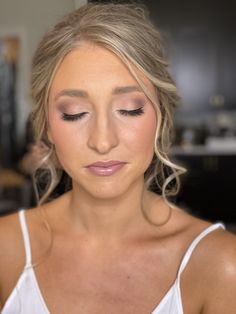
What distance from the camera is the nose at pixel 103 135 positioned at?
2.31 ft

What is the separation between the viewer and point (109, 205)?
854 mm

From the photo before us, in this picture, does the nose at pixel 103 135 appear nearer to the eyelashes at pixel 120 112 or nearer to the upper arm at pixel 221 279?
the eyelashes at pixel 120 112

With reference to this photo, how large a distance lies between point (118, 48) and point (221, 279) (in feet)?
1.32

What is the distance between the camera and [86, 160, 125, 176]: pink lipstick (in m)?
0.73

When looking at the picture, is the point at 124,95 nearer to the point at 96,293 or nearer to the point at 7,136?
the point at 96,293

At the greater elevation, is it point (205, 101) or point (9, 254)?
point (9, 254)

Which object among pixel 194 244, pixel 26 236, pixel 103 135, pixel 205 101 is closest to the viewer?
pixel 103 135

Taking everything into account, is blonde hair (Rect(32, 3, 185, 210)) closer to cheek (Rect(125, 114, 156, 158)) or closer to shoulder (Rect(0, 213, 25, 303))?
cheek (Rect(125, 114, 156, 158))

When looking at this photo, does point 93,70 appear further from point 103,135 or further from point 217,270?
point 217,270

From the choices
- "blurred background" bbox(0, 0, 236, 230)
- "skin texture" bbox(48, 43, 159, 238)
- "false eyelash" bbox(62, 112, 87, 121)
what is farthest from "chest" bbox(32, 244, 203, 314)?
"blurred background" bbox(0, 0, 236, 230)

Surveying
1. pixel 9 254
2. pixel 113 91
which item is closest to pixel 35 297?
pixel 9 254

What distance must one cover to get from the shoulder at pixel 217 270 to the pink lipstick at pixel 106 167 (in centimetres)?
21

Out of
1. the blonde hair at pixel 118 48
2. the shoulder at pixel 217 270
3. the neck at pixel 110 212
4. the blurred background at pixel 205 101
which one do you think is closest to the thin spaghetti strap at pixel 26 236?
the neck at pixel 110 212

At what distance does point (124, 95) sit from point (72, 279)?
35 centimetres
